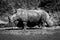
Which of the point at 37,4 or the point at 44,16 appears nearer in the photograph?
the point at 44,16

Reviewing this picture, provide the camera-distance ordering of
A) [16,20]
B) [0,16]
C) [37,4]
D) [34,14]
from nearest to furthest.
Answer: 1. [16,20]
2. [34,14]
3. [0,16]
4. [37,4]

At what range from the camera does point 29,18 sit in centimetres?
772

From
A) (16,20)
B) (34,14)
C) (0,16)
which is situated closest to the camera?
(16,20)

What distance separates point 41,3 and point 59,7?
6.43 feet

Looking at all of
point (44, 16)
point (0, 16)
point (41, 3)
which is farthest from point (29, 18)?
point (41, 3)

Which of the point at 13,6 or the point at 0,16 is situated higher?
the point at 13,6

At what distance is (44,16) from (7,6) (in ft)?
23.6

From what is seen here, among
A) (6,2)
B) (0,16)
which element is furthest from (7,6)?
(0,16)

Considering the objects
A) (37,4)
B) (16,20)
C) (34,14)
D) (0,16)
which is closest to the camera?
(16,20)

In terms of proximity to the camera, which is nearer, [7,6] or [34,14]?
[34,14]

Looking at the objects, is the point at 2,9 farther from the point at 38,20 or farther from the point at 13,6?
the point at 38,20

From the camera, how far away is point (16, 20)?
7379 mm

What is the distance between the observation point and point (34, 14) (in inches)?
311

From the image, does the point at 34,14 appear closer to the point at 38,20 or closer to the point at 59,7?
the point at 38,20
